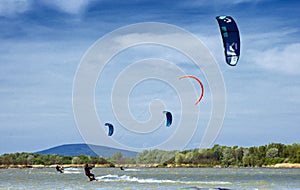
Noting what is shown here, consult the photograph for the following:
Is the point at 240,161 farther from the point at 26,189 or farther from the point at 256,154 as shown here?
the point at 26,189

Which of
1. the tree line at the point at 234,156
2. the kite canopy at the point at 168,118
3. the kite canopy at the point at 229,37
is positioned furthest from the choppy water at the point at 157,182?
the tree line at the point at 234,156

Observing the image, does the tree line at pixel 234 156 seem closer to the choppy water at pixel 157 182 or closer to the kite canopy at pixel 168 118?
the choppy water at pixel 157 182

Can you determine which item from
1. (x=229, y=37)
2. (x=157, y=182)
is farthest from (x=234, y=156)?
(x=229, y=37)

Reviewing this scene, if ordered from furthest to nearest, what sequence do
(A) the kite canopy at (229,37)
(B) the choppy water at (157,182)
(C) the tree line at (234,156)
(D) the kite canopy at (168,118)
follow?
(C) the tree line at (234,156) < (D) the kite canopy at (168,118) < (B) the choppy water at (157,182) < (A) the kite canopy at (229,37)

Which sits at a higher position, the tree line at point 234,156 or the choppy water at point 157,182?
the tree line at point 234,156

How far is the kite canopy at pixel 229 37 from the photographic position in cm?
2355

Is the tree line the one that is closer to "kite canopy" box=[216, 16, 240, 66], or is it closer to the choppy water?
the choppy water

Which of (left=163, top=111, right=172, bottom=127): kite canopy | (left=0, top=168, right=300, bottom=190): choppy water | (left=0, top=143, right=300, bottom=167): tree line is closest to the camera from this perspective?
(left=0, top=168, right=300, bottom=190): choppy water

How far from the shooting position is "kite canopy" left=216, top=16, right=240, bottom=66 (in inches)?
927

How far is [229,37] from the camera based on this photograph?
23.6 m

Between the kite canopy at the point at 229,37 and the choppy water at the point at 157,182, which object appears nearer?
the kite canopy at the point at 229,37

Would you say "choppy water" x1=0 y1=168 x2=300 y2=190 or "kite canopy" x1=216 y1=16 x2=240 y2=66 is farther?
"choppy water" x1=0 y1=168 x2=300 y2=190

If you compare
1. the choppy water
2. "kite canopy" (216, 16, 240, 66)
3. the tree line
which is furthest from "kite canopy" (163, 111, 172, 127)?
the tree line

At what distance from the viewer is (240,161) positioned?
140 meters
